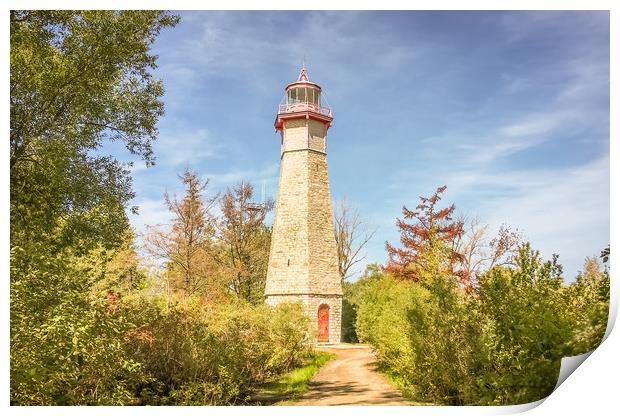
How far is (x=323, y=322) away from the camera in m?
16.3

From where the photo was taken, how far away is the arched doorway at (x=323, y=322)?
16250 mm

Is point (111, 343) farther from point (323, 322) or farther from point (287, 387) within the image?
point (323, 322)

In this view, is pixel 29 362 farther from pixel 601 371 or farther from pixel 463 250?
pixel 463 250

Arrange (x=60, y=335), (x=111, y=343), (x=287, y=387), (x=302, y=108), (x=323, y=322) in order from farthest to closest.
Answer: (x=302, y=108), (x=323, y=322), (x=287, y=387), (x=111, y=343), (x=60, y=335)

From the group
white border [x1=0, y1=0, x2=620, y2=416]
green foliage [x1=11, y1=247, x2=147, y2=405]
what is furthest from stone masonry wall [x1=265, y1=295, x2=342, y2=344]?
green foliage [x1=11, y1=247, x2=147, y2=405]

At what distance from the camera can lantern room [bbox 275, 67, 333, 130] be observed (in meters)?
16.6

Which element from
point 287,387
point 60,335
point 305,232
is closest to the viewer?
point 60,335

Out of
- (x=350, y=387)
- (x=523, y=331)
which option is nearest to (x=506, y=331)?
(x=523, y=331)

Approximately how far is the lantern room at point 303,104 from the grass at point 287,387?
26.6ft

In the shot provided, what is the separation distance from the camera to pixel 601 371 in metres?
6.03

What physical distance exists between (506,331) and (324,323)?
38.1 feet
